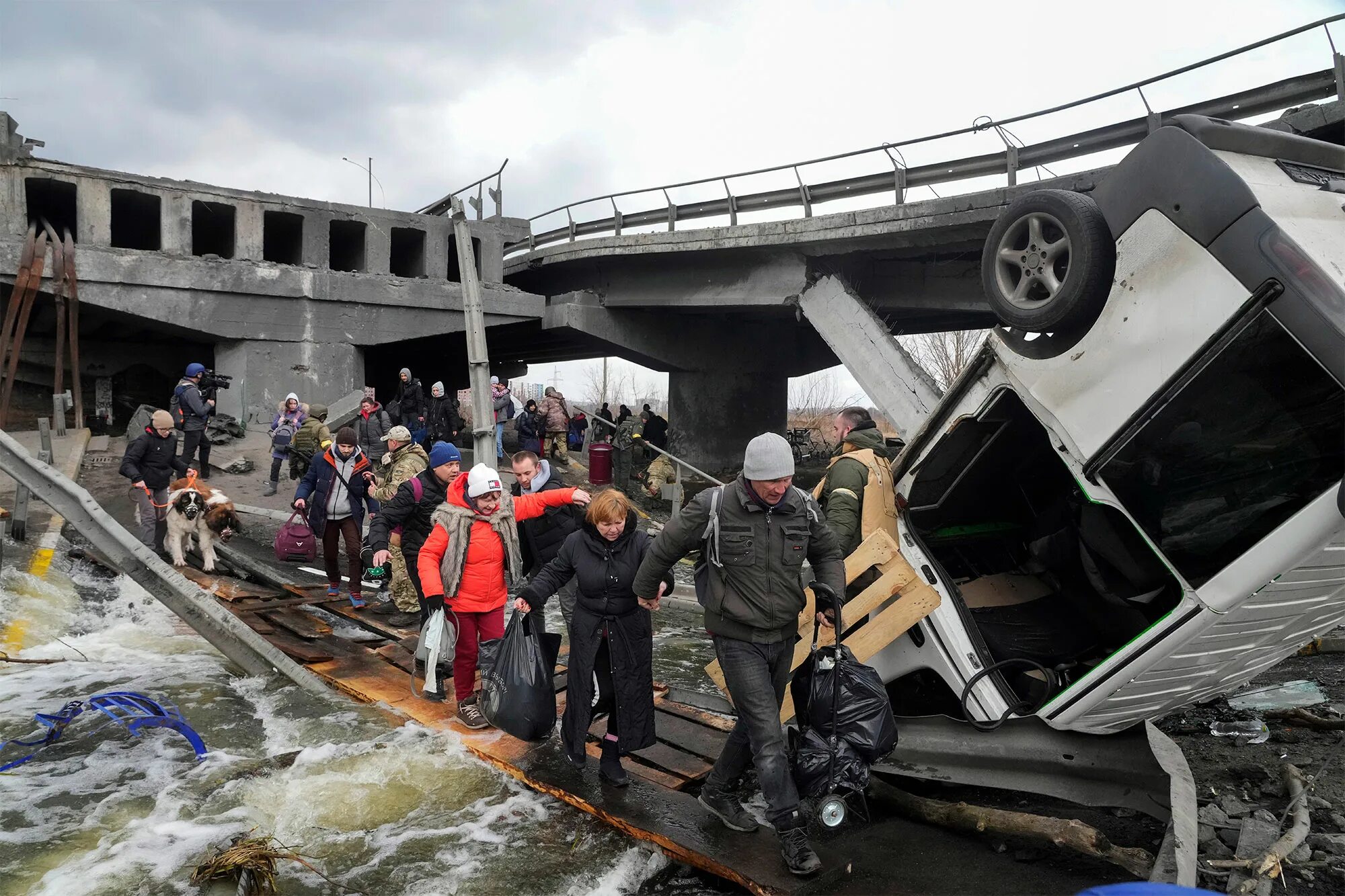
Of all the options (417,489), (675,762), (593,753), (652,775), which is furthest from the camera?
(417,489)

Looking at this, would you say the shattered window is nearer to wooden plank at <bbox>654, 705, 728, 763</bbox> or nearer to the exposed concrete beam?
wooden plank at <bbox>654, 705, 728, 763</bbox>

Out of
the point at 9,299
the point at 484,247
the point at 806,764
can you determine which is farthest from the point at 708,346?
the point at 806,764

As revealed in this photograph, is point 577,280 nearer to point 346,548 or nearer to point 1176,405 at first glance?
point 346,548

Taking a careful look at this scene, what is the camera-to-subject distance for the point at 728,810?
158 inches

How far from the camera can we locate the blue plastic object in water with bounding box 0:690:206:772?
16.1 ft

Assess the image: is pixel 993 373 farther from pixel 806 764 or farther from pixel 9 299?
pixel 9 299

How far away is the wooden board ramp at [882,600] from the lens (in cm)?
443

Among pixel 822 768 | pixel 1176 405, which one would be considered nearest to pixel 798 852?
pixel 822 768

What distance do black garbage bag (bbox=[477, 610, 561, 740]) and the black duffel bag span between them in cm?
141

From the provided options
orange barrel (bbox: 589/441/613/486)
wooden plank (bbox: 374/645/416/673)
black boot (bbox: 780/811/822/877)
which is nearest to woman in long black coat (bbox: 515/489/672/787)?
black boot (bbox: 780/811/822/877)

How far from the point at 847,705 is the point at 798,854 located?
641 millimetres

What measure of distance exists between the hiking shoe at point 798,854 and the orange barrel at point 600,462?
40.9 ft

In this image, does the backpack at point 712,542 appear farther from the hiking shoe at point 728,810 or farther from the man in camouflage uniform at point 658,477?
the man in camouflage uniform at point 658,477

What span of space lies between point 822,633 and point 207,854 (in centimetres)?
313
